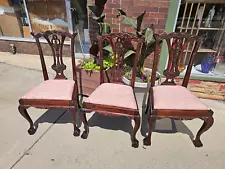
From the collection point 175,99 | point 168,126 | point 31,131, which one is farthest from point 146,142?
point 31,131

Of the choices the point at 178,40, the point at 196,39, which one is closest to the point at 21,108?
the point at 178,40

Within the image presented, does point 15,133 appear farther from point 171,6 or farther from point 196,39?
point 171,6

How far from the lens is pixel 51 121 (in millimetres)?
1958

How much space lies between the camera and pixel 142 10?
2.07 metres

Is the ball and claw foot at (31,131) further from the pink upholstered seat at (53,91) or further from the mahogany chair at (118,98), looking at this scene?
the mahogany chair at (118,98)

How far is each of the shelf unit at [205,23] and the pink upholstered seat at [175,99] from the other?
848 millimetres

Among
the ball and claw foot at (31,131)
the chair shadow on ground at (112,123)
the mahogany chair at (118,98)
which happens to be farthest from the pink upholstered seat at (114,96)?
the ball and claw foot at (31,131)

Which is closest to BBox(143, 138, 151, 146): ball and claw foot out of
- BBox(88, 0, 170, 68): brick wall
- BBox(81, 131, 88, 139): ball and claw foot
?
BBox(81, 131, 88, 139): ball and claw foot

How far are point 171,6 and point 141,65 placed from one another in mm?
750

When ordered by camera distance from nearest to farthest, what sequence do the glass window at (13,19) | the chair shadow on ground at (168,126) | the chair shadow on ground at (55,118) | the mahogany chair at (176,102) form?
1. the mahogany chair at (176,102)
2. the chair shadow on ground at (168,126)
3. the chair shadow on ground at (55,118)
4. the glass window at (13,19)

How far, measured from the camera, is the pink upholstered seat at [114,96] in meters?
1.48

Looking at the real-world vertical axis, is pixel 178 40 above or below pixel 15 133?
above

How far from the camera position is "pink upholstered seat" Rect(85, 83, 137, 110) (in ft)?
4.84

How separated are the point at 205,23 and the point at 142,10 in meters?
0.83
